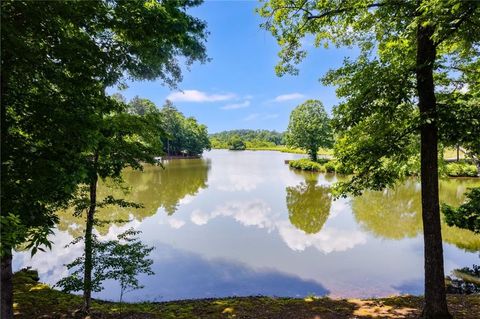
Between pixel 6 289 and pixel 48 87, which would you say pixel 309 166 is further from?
pixel 48 87

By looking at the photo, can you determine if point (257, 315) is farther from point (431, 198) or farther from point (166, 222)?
point (166, 222)

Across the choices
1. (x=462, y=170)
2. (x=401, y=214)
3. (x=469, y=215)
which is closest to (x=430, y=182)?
(x=469, y=215)

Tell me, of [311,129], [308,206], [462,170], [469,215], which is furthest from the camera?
[311,129]

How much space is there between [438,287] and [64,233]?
1676 centimetres

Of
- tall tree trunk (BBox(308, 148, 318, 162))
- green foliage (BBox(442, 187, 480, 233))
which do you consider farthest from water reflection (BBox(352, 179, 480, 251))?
tall tree trunk (BBox(308, 148, 318, 162))

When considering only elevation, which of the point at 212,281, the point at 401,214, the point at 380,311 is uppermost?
the point at 380,311

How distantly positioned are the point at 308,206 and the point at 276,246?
8737 mm

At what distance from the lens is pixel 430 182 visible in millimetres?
6023

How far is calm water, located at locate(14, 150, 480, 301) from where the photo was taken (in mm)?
10867

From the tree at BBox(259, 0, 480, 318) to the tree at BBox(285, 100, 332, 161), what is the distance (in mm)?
43213

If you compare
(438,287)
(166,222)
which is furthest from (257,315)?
(166,222)

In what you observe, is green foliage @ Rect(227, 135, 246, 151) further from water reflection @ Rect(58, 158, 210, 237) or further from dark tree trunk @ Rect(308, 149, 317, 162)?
water reflection @ Rect(58, 158, 210, 237)

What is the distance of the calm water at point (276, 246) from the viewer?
35.7ft

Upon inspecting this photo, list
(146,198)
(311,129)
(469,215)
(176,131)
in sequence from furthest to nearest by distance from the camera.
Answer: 1. (176,131)
2. (311,129)
3. (146,198)
4. (469,215)
